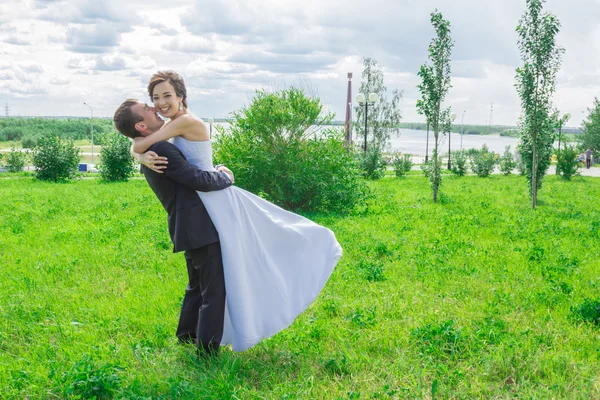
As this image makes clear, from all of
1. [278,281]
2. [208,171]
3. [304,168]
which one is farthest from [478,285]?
[304,168]

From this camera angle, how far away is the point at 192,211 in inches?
161

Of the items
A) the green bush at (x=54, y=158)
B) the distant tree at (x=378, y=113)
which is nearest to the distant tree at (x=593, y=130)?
the distant tree at (x=378, y=113)

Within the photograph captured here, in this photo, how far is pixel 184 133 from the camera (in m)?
4.03

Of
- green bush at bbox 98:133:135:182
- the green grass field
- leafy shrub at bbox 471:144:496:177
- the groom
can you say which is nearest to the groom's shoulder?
the groom

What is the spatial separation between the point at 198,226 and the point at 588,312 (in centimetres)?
417

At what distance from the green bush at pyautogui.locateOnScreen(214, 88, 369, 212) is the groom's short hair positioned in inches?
321

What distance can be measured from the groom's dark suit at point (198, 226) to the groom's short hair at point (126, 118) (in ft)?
0.77

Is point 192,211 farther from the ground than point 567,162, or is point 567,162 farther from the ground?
point 567,162

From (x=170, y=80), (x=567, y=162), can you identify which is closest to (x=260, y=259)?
(x=170, y=80)

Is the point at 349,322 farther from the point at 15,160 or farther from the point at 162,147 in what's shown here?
the point at 15,160

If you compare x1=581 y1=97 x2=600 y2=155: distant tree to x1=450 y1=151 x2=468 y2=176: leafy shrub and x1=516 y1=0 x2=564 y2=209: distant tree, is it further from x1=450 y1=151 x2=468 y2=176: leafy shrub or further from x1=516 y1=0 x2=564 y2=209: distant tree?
x1=516 y1=0 x2=564 y2=209: distant tree

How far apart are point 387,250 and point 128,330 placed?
4390 mm

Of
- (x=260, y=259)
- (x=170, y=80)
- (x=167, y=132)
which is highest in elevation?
(x=170, y=80)

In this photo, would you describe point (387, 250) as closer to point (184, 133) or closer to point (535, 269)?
point (535, 269)
